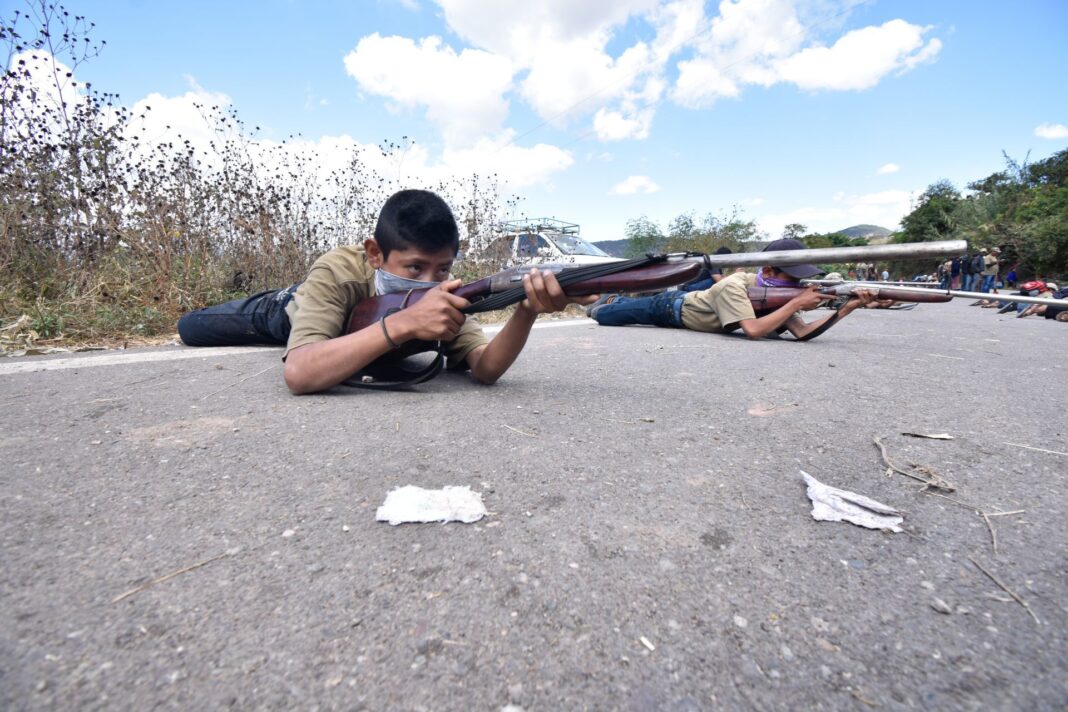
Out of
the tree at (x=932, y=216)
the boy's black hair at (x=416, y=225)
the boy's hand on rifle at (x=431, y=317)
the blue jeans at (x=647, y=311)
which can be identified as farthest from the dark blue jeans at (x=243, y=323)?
the tree at (x=932, y=216)

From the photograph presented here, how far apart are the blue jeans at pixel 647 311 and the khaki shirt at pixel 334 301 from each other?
3.18m

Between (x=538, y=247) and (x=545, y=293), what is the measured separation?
→ 7.49 m

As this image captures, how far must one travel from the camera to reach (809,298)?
169 inches

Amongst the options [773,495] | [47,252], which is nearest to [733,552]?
[773,495]

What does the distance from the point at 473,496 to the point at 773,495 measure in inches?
29.0

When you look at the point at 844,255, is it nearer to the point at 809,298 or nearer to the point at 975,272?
the point at 809,298

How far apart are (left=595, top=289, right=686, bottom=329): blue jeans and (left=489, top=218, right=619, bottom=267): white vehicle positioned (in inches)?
81.7

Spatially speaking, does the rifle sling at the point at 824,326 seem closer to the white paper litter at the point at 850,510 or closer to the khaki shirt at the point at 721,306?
the khaki shirt at the point at 721,306

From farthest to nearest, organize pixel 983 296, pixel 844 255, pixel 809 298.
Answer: pixel 809 298, pixel 983 296, pixel 844 255

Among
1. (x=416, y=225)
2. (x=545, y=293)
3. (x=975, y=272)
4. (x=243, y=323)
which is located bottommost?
(x=975, y=272)

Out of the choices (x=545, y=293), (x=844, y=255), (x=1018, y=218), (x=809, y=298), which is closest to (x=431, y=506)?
(x=545, y=293)

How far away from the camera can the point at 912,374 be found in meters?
2.91

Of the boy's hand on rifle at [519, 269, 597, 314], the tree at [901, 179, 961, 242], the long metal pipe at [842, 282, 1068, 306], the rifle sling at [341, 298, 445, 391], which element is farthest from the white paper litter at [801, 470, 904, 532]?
the tree at [901, 179, 961, 242]

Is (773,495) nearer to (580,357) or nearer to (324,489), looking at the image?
(324,489)
